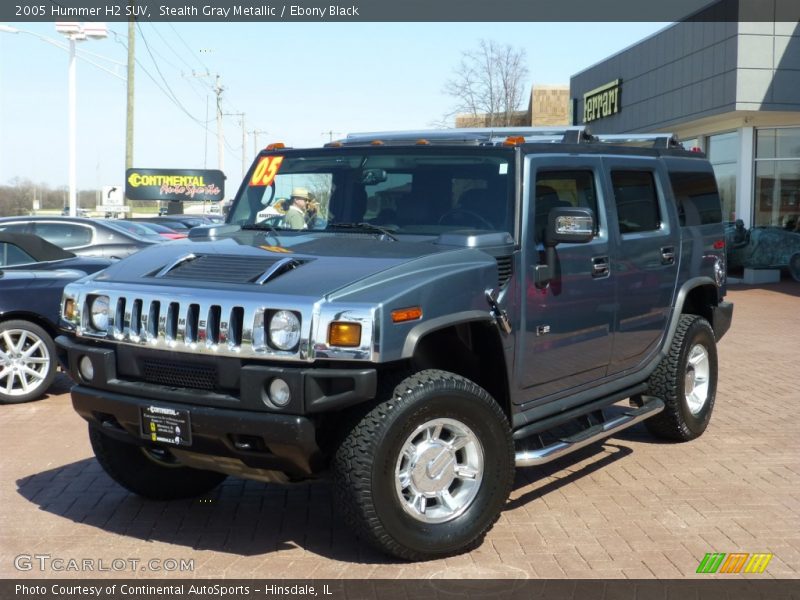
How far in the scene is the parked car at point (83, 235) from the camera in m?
13.5

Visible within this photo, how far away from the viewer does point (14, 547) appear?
16.8ft

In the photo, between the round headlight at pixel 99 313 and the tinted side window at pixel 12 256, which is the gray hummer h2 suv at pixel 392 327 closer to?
the round headlight at pixel 99 313

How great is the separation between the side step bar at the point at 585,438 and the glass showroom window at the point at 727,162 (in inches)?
835

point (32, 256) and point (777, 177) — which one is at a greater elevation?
point (777, 177)

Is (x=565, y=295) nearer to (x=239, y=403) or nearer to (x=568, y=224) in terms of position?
(x=568, y=224)

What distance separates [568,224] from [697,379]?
113 inches

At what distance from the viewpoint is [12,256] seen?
10102mm

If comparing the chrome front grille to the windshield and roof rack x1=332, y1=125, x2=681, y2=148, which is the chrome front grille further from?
roof rack x1=332, y1=125, x2=681, y2=148

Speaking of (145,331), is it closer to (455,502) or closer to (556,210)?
(455,502)

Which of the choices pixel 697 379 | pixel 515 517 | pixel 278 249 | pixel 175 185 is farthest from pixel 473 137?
pixel 175 185

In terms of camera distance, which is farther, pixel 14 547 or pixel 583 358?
pixel 583 358
